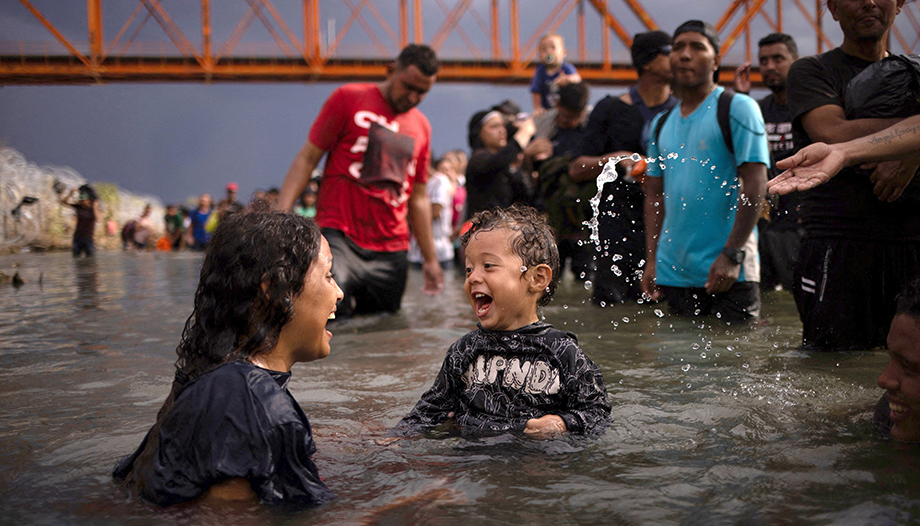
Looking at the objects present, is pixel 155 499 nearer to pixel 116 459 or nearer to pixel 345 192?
pixel 116 459

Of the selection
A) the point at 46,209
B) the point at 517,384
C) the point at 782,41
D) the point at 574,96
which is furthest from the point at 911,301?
the point at 46,209

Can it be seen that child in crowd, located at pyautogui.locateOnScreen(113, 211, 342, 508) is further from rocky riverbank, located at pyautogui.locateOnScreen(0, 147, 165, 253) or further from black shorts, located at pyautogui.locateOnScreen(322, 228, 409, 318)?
rocky riverbank, located at pyautogui.locateOnScreen(0, 147, 165, 253)

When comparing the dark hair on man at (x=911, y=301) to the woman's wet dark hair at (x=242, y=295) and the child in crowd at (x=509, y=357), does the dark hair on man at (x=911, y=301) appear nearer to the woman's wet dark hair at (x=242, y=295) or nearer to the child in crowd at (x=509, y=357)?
the child in crowd at (x=509, y=357)

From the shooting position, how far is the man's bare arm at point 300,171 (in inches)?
228

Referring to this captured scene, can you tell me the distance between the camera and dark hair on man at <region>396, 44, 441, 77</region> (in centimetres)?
595

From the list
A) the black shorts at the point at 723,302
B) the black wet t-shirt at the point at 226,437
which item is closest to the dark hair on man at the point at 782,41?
the black shorts at the point at 723,302

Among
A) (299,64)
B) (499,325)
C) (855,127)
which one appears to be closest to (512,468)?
(499,325)

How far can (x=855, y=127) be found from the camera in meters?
3.77

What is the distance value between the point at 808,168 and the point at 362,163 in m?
3.57

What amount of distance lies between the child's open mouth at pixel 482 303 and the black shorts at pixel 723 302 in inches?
97.2

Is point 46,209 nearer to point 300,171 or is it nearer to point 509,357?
point 300,171

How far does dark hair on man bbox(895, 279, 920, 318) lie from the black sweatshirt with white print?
1.06m

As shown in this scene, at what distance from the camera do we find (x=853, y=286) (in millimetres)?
4074

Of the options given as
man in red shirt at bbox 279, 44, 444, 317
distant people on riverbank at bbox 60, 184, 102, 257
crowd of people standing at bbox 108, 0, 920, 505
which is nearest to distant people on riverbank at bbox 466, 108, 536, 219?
crowd of people standing at bbox 108, 0, 920, 505
